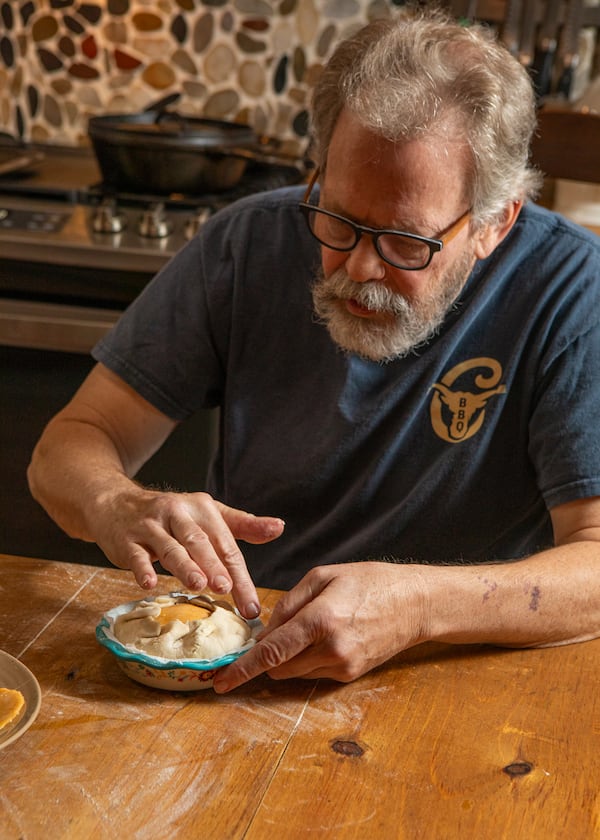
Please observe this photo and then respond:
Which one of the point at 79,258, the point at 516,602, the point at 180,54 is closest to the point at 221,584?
the point at 516,602

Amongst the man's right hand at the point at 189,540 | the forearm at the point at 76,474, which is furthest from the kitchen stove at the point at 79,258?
the man's right hand at the point at 189,540

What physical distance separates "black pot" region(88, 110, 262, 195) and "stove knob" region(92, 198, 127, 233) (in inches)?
6.3

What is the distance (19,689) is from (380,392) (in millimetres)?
716

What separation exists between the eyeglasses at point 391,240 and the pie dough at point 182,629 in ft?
1.64

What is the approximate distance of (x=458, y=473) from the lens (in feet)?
4.90

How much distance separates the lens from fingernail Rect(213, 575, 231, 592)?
3.62 feet

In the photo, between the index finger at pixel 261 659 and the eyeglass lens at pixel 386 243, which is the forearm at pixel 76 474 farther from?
the eyeglass lens at pixel 386 243

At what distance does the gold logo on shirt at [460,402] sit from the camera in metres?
1.48

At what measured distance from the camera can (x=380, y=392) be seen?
59.6 inches

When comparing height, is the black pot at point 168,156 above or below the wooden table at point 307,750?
above

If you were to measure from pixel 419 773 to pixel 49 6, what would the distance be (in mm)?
2562

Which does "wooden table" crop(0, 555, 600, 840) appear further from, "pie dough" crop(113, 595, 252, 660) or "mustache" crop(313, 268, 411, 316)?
"mustache" crop(313, 268, 411, 316)

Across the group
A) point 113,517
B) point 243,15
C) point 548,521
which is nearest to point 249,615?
point 113,517

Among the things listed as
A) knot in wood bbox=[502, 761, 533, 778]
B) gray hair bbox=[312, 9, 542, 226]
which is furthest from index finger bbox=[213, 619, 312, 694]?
gray hair bbox=[312, 9, 542, 226]
